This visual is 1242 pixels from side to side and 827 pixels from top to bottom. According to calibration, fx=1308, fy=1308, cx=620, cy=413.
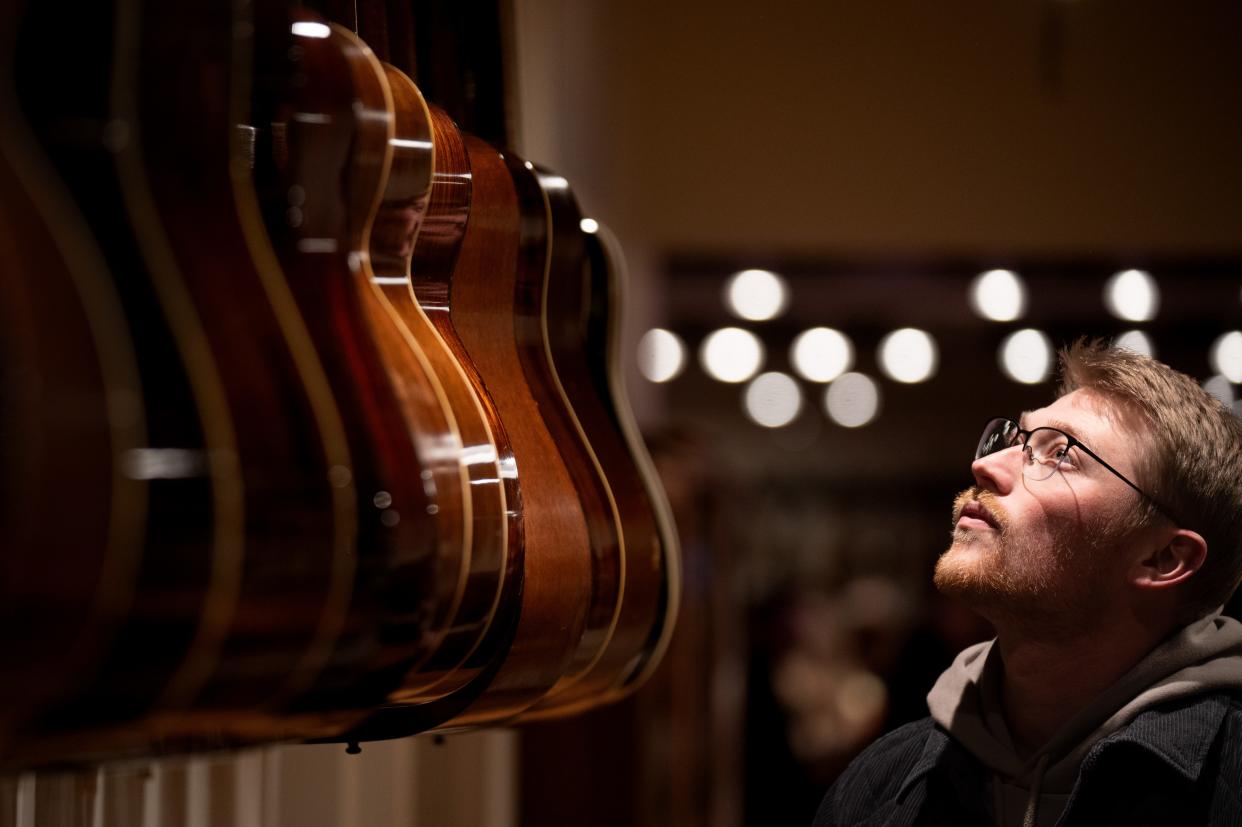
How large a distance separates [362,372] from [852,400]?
693 cm

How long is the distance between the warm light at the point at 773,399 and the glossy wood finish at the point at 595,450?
19.5 feet

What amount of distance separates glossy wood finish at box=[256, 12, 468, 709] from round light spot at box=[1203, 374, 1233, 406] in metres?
0.78

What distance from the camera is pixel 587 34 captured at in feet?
9.23

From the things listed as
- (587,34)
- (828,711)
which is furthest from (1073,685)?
(828,711)

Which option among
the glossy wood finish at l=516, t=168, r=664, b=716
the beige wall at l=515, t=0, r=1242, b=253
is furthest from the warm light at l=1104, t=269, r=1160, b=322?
the glossy wood finish at l=516, t=168, r=664, b=716

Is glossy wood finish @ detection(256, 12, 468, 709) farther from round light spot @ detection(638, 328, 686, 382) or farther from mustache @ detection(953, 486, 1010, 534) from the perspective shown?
round light spot @ detection(638, 328, 686, 382)

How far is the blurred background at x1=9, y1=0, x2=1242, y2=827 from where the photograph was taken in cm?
164

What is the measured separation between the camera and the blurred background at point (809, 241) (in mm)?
1641

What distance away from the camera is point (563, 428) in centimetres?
109

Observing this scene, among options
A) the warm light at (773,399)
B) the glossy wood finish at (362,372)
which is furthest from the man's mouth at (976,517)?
the warm light at (773,399)

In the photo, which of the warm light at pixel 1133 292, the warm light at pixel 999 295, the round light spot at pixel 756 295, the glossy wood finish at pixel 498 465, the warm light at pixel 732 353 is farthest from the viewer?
the warm light at pixel 732 353

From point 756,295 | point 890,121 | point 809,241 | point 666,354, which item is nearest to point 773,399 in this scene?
point 666,354

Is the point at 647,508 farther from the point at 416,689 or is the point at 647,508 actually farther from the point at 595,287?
the point at 416,689

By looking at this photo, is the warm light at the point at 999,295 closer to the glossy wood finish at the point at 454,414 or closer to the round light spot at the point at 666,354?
the round light spot at the point at 666,354
